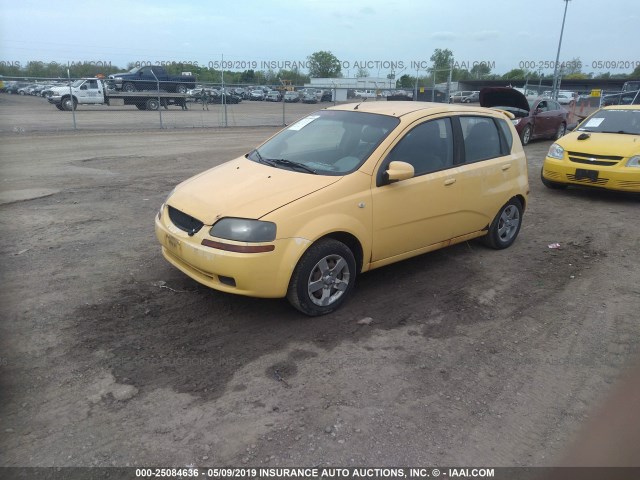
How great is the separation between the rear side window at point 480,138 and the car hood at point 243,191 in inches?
73.6

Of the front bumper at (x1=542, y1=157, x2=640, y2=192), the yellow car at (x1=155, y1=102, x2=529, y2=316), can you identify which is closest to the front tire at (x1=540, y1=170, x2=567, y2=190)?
the front bumper at (x1=542, y1=157, x2=640, y2=192)

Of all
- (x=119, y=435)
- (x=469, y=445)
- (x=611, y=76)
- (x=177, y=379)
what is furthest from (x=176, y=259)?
(x=611, y=76)

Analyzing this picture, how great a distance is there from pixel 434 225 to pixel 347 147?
118 centimetres

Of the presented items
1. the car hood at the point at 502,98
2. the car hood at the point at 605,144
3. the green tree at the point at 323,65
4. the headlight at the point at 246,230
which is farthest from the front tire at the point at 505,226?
the green tree at the point at 323,65

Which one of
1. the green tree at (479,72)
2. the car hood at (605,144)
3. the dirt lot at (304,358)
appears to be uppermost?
the green tree at (479,72)

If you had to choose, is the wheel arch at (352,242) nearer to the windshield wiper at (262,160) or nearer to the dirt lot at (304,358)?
the dirt lot at (304,358)

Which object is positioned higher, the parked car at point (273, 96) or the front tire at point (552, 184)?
the parked car at point (273, 96)

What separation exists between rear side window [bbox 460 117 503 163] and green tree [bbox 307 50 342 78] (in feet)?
357

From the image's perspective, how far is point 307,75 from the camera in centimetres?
8781

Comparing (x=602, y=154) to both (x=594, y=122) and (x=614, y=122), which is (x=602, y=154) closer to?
(x=614, y=122)

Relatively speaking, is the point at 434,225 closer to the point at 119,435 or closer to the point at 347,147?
the point at 347,147

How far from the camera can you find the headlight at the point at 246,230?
374cm

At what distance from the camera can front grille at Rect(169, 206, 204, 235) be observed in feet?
13.1

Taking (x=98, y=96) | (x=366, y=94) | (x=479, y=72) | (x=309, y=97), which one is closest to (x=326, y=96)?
(x=309, y=97)
